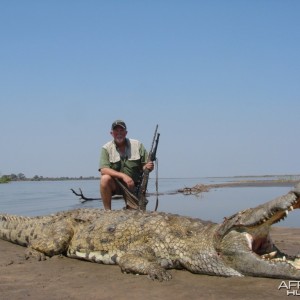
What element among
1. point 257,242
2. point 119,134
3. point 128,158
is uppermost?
point 119,134

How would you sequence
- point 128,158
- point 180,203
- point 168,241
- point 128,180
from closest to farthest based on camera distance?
point 168,241 → point 128,180 → point 128,158 → point 180,203

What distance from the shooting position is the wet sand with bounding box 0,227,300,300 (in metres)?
4.43

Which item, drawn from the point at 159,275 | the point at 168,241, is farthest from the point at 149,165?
the point at 159,275

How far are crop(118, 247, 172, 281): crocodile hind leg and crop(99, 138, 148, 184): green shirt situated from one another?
3.62 metres

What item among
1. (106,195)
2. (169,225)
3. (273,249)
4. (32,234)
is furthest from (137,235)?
(106,195)

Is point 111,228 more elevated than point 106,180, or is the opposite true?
point 106,180

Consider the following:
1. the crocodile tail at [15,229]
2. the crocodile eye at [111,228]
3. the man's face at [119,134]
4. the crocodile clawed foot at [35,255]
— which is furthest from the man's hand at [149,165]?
the crocodile clawed foot at [35,255]

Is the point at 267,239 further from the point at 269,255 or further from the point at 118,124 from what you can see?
the point at 118,124

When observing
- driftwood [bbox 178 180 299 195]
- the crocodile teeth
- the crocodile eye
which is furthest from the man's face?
driftwood [bbox 178 180 299 195]

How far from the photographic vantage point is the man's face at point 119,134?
9.21 meters

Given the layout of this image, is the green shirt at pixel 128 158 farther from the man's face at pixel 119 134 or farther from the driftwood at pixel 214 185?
the driftwood at pixel 214 185

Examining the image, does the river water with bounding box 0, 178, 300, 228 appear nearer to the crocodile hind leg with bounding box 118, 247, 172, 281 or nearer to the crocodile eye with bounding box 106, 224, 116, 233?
the crocodile eye with bounding box 106, 224, 116, 233

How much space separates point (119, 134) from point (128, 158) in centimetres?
55

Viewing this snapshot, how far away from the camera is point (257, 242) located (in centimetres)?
520
